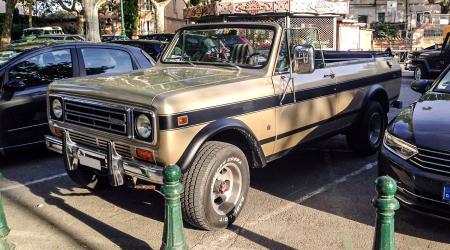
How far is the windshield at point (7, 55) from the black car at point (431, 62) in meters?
12.4

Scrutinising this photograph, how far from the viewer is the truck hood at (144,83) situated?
4145mm

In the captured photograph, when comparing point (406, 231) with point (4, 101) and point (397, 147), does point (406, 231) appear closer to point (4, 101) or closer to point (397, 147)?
point (397, 147)

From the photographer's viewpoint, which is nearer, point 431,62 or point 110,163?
point 110,163

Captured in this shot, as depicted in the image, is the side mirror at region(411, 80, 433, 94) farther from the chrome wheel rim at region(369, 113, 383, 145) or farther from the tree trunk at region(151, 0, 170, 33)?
the tree trunk at region(151, 0, 170, 33)

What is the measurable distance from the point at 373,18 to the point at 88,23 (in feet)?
112

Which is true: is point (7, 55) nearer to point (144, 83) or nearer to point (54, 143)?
point (54, 143)

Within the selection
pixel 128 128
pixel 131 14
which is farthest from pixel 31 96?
pixel 131 14

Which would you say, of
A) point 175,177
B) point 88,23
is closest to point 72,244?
point 175,177

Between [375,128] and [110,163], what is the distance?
13.6 feet

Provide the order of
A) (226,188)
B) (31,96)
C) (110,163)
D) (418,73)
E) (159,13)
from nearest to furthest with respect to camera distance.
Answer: (110,163) → (226,188) → (31,96) → (418,73) → (159,13)

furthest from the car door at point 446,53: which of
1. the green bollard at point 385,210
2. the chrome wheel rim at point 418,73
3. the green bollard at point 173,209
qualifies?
the green bollard at point 173,209

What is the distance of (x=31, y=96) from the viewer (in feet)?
21.3

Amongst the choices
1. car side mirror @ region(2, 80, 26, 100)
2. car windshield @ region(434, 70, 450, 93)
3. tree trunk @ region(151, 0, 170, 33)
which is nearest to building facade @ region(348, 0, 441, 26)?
tree trunk @ region(151, 0, 170, 33)

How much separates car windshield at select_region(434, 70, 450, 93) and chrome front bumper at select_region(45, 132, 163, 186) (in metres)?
3.28
